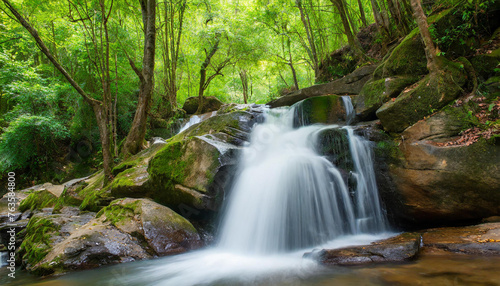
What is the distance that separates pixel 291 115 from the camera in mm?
9078

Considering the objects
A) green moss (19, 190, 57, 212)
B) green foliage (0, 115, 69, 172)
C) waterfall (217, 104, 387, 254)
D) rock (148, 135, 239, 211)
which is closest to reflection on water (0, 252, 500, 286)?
waterfall (217, 104, 387, 254)

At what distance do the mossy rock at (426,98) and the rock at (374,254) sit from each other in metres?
2.65

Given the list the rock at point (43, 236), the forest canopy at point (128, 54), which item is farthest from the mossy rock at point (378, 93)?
the rock at point (43, 236)

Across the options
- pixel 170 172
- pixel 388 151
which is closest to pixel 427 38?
pixel 388 151

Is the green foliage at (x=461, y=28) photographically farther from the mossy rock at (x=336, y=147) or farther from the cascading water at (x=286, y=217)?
the cascading water at (x=286, y=217)

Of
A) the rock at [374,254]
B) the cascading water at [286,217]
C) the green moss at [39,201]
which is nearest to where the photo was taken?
the rock at [374,254]

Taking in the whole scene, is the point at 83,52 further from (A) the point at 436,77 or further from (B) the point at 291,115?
(A) the point at 436,77

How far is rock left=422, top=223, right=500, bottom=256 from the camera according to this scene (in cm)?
306

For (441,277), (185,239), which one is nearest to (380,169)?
(441,277)

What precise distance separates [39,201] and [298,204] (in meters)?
9.57

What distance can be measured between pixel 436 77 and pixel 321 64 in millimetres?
9017

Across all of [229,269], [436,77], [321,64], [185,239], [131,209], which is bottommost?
[229,269]

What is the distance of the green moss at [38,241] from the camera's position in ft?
13.3

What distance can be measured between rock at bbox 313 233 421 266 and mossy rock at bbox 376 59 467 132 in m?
2.65
